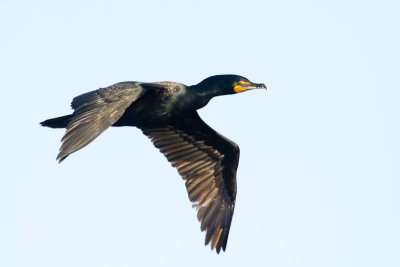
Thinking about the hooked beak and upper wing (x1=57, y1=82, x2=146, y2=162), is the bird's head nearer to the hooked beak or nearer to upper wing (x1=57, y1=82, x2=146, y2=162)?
the hooked beak

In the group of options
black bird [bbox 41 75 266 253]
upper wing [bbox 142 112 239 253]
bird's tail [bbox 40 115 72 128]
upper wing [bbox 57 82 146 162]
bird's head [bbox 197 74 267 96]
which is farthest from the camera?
upper wing [bbox 142 112 239 253]

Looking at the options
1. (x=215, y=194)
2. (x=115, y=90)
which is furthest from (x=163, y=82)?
(x=215, y=194)

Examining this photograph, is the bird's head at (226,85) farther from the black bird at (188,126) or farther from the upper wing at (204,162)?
the upper wing at (204,162)

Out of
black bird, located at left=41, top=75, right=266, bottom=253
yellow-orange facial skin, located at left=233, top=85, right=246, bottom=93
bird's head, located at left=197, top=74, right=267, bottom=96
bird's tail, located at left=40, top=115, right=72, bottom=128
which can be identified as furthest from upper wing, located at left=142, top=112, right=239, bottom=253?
bird's tail, located at left=40, top=115, right=72, bottom=128

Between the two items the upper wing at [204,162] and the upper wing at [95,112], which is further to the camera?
the upper wing at [204,162]

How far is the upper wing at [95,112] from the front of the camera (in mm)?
9789

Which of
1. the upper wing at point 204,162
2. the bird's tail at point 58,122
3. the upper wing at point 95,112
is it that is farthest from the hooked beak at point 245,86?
the bird's tail at point 58,122

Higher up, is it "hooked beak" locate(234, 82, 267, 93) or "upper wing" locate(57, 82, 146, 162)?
"hooked beak" locate(234, 82, 267, 93)

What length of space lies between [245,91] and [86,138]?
10.7 feet

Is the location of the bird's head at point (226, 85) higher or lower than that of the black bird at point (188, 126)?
higher

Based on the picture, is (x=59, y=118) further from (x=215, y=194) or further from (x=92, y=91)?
(x=215, y=194)

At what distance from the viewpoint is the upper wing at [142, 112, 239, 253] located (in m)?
12.6

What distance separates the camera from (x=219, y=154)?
12.9m

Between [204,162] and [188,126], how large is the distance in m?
0.67
